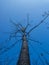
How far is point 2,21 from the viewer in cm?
146

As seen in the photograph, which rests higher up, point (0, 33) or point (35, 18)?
point (35, 18)

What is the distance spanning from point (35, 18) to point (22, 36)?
243mm

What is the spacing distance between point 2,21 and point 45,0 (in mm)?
529

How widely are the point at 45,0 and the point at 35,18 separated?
0.24 metres

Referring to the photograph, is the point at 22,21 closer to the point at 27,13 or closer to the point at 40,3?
the point at 27,13

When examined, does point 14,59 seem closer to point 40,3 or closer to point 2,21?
point 2,21

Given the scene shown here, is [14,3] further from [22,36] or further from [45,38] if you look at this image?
[45,38]

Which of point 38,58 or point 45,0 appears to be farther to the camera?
point 45,0

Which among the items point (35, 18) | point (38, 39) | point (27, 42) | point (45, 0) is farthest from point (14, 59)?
point (45, 0)

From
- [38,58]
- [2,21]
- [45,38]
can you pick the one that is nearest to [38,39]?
[45,38]

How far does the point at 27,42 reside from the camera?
1.42m

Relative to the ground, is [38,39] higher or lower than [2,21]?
lower

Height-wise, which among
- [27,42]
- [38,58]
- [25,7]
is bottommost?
[38,58]

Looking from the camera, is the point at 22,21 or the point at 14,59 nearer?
Answer: the point at 14,59
